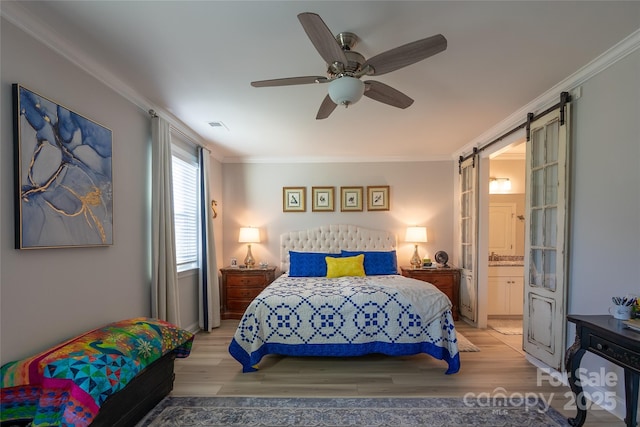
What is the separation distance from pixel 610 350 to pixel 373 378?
1.79 metres

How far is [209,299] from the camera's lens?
4.29 metres

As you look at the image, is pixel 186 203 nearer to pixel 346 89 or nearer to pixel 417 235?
pixel 346 89

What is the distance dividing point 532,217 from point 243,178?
428cm

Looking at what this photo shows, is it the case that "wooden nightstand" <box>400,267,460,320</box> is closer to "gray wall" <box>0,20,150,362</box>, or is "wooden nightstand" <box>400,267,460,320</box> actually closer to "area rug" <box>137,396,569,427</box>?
"area rug" <box>137,396,569,427</box>

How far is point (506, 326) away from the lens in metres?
4.33

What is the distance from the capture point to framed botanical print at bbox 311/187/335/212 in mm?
5344

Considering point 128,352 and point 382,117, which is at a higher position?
point 382,117

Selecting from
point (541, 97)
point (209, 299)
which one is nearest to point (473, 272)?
point (541, 97)

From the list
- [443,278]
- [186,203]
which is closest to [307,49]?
[186,203]

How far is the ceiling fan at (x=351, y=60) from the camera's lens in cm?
163

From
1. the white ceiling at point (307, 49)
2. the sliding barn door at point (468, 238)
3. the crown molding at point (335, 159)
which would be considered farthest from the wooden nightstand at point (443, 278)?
the white ceiling at point (307, 49)

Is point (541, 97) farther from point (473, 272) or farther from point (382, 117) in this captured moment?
point (473, 272)

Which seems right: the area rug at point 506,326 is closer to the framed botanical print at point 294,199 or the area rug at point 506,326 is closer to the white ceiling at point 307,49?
the white ceiling at point 307,49

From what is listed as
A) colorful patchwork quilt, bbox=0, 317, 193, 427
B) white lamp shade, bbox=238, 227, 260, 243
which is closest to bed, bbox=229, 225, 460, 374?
A: colorful patchwork quilt, bbox=0, 317, 193, 427
